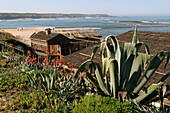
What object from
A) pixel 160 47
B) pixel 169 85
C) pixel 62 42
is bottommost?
pixel 62 42

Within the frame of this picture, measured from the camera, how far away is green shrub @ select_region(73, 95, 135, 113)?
343 centimetres

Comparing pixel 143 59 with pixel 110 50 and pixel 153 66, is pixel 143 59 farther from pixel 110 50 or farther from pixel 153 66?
pixel 110 50

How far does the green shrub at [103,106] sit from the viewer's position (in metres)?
3.43

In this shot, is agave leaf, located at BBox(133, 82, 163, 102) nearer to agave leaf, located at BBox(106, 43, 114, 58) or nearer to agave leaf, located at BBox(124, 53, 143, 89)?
agave leaf, located at BBox(124, 53, 143, 89)

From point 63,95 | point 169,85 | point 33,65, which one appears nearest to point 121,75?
point 169,85

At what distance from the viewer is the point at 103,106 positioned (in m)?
3.48

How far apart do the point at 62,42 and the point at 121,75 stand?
16683mm

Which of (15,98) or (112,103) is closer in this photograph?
(112,103)

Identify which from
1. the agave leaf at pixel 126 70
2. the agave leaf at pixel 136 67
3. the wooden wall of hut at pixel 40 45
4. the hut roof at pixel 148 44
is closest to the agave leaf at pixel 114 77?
the agave leaf at pixel 126 70

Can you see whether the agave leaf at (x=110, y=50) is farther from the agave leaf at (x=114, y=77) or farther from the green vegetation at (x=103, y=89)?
the agave leaf at (x=114, y=77)

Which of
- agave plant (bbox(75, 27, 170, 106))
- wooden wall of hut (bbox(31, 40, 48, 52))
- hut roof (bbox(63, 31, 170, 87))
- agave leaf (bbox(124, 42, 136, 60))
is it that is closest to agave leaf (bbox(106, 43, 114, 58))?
agave plant (bbox(75, 27, 170, 106))

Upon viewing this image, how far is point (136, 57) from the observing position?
12.0 ft

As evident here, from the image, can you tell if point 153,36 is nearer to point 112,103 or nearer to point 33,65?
point 112,103

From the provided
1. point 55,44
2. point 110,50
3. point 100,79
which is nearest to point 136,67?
point 110,50
